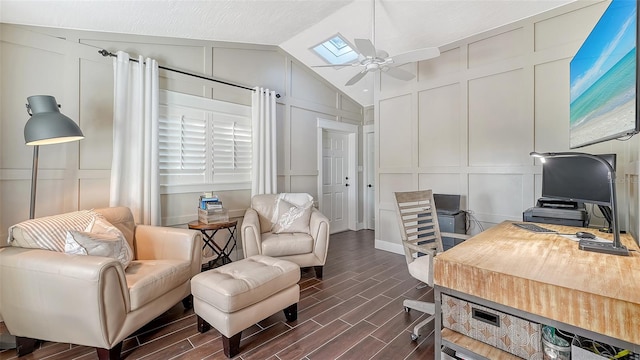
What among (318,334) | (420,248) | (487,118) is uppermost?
(487,118)

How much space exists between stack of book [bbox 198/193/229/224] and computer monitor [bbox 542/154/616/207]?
3.07 m

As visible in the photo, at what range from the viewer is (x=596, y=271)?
1.01m

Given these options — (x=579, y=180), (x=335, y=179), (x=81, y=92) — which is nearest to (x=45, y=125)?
(x=81, y=92)

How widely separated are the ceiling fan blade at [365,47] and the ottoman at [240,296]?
1.96m

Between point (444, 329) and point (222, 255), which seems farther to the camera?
point (222, 255)

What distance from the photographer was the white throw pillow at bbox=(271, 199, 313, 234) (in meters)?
3.19

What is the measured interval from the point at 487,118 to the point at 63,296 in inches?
161

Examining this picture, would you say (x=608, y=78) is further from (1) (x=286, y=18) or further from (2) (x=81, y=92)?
(2) (x=81, y=92)

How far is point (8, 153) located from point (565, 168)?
4447 mm

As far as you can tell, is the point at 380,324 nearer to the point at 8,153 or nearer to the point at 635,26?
the point at 635,26

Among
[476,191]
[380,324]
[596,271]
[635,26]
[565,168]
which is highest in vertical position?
[635,26]

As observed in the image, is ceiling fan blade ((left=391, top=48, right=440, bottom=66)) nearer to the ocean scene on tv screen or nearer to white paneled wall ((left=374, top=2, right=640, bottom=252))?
the ocean scene on tv screen

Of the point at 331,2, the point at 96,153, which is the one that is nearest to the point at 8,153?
the point at 96,153

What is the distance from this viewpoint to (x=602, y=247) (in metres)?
1.27
